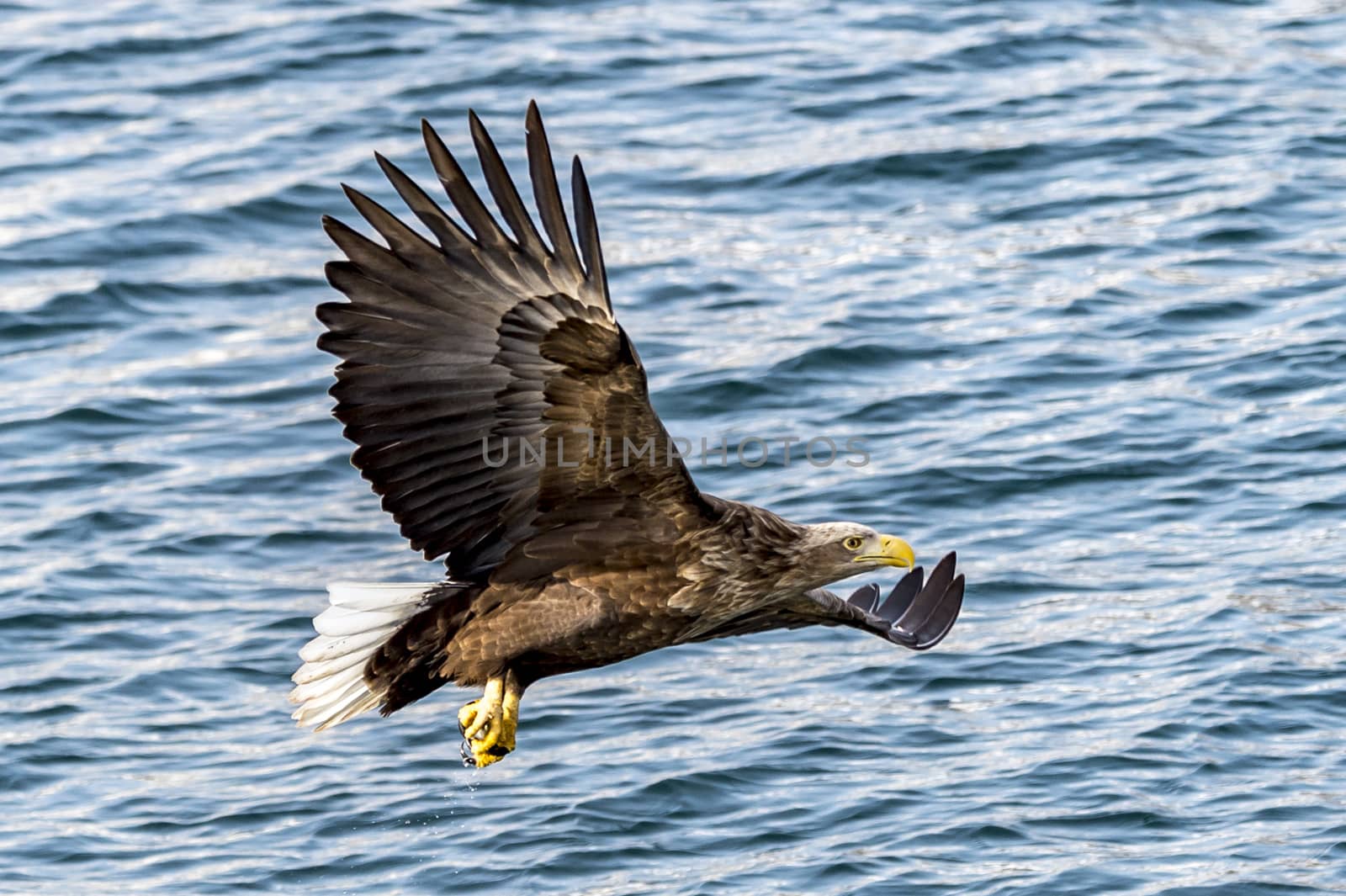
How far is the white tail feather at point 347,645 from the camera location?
6.13 meters

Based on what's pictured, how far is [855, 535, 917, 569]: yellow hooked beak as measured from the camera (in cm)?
602

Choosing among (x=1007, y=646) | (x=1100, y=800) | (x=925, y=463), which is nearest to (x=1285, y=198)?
(x=925, y=463)

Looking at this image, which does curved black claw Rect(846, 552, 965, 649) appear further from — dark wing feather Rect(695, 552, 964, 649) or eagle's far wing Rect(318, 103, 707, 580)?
eagle's far wing Rect(318, 103, 707, 580)

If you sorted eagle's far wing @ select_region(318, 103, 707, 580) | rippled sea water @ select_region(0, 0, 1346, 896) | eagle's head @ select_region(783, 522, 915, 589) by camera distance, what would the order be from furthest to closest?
1. rippled sea water @ select_region(0, 0, 1346, 896)
2. eagle's head @ select_region(783, 522, 915, 589)
3. eagle's far wing @ select_region(318, 103, 707, 580)

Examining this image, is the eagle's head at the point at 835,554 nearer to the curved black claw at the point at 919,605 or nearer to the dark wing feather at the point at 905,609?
the dark wing feather at the point at 905,609

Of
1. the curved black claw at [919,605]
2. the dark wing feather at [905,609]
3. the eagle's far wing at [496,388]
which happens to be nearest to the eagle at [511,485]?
the eagle's far wing at [496,388]

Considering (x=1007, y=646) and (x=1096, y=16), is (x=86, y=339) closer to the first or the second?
(x=1007, y=646)

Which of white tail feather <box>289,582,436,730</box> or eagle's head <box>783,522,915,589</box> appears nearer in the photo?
eagle's head <box>783,522,915,589</box>

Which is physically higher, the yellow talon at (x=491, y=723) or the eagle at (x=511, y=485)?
the eagle at (x=511, y=485)

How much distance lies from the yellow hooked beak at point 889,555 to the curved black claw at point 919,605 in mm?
833

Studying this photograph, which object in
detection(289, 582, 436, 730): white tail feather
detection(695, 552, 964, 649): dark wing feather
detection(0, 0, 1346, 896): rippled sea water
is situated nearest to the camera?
detection(289, 582, 436, 730): white tail feather

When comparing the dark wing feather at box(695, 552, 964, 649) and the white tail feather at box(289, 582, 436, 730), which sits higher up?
the white tail feather at box(289, 582, 436, 730)

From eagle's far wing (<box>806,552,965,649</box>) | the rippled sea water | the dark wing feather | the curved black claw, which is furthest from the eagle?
the rippled sea water

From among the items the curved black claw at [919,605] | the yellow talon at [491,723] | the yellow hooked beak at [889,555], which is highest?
the yellow hooked beak at [889,555]
